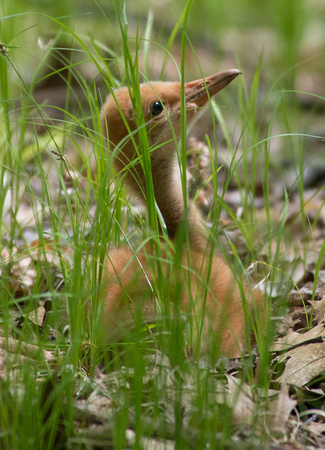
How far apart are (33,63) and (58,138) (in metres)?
1.66

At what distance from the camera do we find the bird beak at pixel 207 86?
2805 mm

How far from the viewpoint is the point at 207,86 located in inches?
111

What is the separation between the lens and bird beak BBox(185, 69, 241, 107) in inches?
110

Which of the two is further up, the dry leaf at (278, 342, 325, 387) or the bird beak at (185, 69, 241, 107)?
the bird beak at (185, 69, 241, 107)

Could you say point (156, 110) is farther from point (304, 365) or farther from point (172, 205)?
point (304, 365)

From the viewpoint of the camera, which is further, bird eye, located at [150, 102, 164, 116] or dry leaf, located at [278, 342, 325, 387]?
bird eye, located at [150, 102, 164, 116]

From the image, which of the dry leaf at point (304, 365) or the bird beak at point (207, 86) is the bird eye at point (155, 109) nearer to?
the bird beak at point (207, 86)

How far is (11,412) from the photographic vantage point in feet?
5.61

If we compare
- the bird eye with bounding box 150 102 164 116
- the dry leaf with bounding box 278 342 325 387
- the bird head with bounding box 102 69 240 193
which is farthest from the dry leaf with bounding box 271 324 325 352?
the bird eye with bounding box 150 102 164 116

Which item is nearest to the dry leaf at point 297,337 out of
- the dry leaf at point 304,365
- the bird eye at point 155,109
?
the dry leaf at point 304,365

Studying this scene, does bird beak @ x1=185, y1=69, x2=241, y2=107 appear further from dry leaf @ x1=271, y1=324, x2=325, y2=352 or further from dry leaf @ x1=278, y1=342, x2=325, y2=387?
dry leaf @ x1=278, y1=342, x2=325, y2=387

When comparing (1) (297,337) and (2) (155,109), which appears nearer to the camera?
(1) (297,337)

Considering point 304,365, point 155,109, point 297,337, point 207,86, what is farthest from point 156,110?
point 304,365

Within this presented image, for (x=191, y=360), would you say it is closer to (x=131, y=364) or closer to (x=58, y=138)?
(x=131, y=364)
